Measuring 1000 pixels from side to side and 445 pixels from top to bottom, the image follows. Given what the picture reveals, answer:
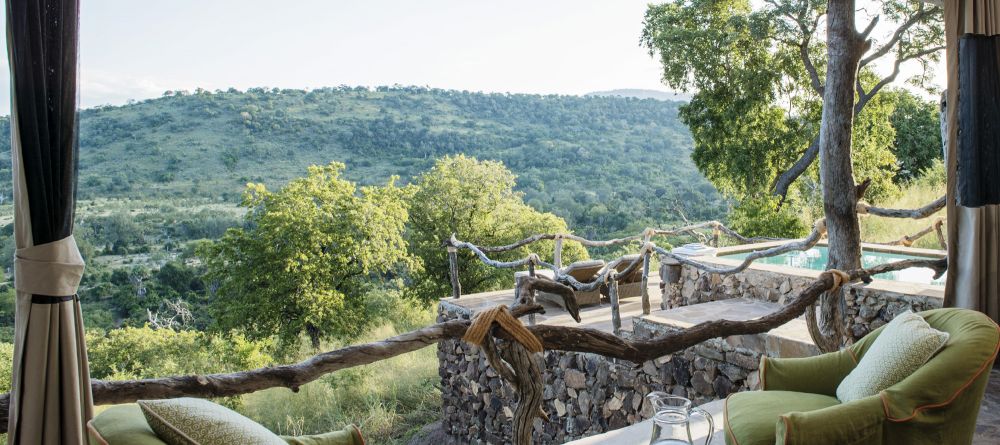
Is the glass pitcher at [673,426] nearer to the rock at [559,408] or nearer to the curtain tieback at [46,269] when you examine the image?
the curtain tieback at [46,269]

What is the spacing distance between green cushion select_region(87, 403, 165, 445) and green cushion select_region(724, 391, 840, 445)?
1.66 metres

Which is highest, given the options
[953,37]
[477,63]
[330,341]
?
[477,63]

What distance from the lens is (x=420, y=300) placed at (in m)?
16.0

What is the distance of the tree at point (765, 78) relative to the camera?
11.7 metres

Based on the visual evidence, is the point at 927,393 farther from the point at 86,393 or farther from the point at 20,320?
the point at 20,320

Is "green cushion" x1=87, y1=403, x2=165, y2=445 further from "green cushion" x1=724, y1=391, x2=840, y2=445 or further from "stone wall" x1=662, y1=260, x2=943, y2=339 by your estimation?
"stone wall" x1=662, y1=260, x2=943, y2=339

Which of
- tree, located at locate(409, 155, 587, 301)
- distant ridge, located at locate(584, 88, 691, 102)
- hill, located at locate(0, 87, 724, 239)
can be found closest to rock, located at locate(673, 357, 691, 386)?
tree, located at locate(409, 155, 587, 301)

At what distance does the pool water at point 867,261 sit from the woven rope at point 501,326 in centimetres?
442

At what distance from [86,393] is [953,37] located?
13.2ft

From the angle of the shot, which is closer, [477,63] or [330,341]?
[330,341]

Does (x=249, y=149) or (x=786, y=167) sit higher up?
(x=249, y=149)

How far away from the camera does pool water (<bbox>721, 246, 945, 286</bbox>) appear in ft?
20.1

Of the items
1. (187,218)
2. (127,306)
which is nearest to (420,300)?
(127,306)

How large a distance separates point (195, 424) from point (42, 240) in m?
0.72
